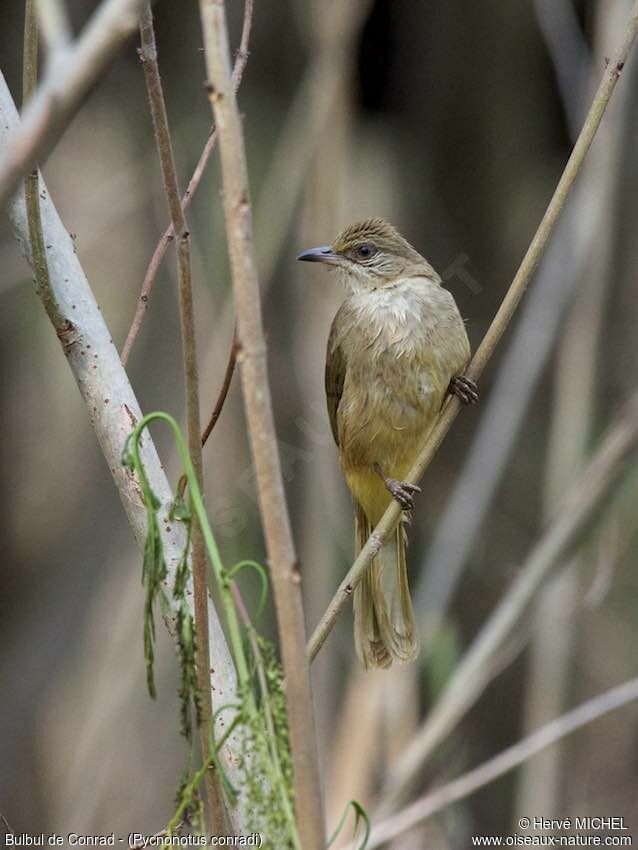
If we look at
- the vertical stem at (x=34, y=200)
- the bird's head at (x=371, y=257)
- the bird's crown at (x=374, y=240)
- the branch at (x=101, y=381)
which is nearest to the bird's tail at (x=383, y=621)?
the bird's head at (x=371, y=257)

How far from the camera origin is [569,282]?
4.79m

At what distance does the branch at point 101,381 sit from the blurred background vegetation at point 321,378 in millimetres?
2440

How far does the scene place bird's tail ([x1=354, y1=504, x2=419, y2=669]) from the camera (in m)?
3.45

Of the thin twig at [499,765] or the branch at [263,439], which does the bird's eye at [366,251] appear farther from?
the branch at [263,439]

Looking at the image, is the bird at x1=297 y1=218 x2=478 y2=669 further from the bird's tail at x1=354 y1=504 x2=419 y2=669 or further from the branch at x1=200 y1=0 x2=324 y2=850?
the branch at x1=200 y1=0 x2=324 y2=850

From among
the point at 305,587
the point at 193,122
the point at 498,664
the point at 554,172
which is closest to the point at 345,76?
the point at 193,122

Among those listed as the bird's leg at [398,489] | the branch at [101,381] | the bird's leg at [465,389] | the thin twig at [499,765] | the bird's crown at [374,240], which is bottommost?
the thin twig at [499,765]

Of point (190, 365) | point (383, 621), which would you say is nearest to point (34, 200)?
point (190, 365)

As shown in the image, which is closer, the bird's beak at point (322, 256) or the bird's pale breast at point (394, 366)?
the bird's pale breast at point (394, 366)

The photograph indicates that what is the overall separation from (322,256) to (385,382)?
0.62 m

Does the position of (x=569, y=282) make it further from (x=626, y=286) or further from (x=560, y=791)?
(x=560, y=791)

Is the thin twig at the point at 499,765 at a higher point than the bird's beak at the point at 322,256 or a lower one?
lower

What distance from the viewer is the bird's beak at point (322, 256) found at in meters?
3.96

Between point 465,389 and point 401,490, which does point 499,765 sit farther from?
point 465,389
